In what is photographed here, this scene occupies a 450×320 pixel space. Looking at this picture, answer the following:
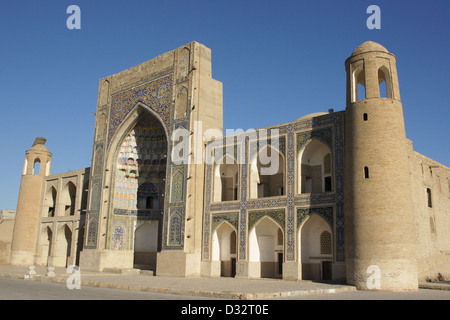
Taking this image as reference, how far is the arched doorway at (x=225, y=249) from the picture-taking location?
1884cm

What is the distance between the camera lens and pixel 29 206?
28.5 metres

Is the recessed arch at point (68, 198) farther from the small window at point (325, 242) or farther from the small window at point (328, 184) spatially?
the small window at point (325, 242)

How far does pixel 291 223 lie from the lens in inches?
644

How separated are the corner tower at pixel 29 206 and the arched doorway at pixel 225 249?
14.6 metres

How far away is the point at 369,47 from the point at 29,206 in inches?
892

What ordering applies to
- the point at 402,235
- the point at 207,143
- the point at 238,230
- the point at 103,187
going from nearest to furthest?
the point at 402,235
the point at 238,230
the point at 207,143
the point at 103,187

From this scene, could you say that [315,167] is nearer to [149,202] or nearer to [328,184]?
[328,184]

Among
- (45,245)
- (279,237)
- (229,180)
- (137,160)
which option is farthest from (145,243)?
(279,237)

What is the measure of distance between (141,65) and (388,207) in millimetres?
14162

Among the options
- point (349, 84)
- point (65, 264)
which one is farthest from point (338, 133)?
point (65, 264)

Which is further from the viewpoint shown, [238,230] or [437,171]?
[437,171]

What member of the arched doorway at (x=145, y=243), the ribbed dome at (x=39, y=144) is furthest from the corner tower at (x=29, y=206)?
the arched doorway at (x=145, y=243)

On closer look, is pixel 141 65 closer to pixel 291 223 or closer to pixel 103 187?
pixel 103 187
